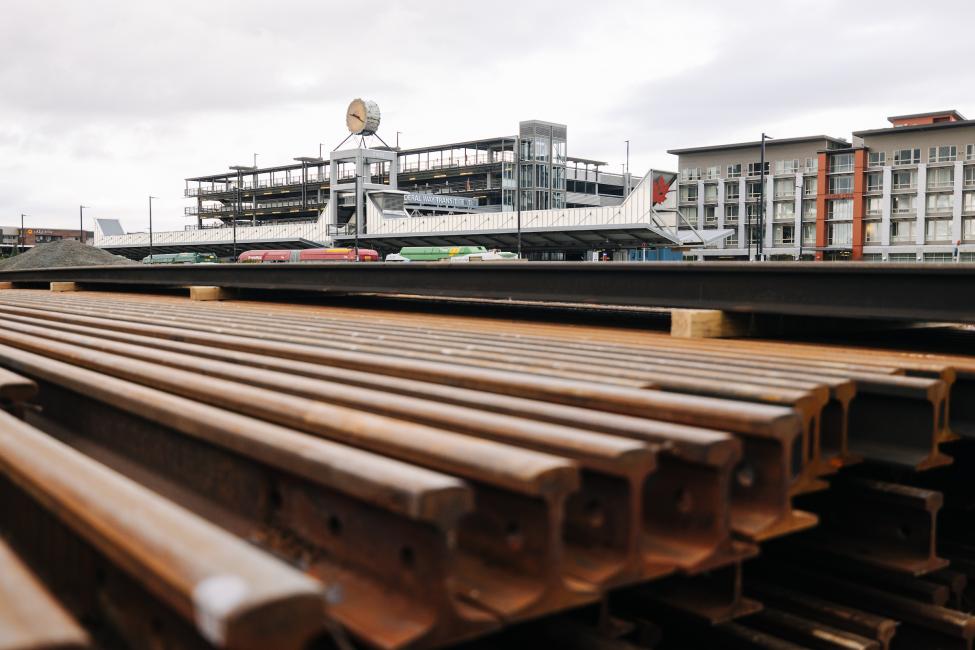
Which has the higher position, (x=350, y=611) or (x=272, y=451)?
(x=272, y=451)

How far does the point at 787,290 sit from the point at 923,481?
5.46 ft

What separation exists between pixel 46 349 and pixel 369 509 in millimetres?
3709

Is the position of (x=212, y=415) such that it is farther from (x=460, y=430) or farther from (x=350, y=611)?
(x=350, y=611)

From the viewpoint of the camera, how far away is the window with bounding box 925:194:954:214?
73.8 metres

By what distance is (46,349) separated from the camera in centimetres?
522

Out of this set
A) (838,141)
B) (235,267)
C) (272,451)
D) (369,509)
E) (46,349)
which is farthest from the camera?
(838,141)

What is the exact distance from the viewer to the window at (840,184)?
79.7 meters

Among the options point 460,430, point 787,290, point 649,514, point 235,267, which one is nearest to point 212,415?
point 460,430

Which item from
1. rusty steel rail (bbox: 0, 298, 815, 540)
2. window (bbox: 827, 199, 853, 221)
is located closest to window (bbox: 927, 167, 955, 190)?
window (bbox: 827, 199, 853, 221)

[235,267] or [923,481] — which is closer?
[923,481]

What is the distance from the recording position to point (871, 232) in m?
78.5

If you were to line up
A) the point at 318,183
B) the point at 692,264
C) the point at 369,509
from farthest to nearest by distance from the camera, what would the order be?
the point at 318,183 < the point at 692,264 < the point at 369,509

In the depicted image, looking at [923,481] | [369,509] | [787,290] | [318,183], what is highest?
[318,183]

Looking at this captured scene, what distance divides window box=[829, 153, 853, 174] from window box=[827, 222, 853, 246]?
4.98 metres
